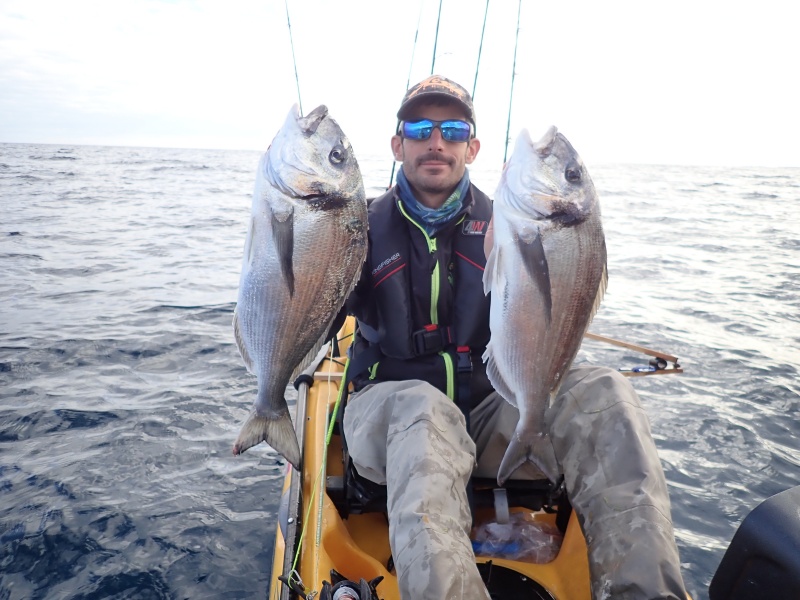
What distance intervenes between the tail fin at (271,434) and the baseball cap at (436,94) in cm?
170

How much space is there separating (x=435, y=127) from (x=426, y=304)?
2.93ft

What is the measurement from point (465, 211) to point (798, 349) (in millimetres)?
6480

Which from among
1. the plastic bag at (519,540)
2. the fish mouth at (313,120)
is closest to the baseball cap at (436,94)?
the fish mouth at (313,120)

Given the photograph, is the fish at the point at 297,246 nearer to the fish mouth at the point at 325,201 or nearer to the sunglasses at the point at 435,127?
the fish mouth at the point at 325,201

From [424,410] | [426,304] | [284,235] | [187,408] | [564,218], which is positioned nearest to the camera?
[284,235]

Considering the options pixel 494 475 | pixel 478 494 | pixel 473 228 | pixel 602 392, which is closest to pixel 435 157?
pixel 473 228

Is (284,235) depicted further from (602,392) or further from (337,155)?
(602,392)

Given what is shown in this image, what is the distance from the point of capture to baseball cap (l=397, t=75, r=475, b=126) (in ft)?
9.93

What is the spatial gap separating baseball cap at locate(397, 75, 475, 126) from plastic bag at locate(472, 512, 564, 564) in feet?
7.02

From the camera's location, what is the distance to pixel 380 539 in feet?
10.2

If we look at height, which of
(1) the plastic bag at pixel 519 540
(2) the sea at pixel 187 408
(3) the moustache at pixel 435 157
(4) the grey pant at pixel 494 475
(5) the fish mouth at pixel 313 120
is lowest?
(2) the sea at pixel 187 408

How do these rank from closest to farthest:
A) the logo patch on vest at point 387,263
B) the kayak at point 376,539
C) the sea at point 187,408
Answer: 1. the kayak at point 376,539
2. the logo patch on vest at point 387,263
3. the sea at point 187,408

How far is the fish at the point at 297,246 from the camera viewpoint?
2152 mm

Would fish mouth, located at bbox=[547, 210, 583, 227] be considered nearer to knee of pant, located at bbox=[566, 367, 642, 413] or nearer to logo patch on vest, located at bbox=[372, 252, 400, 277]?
knee of pant, located at bbox=[566, 367, 642, 413]
